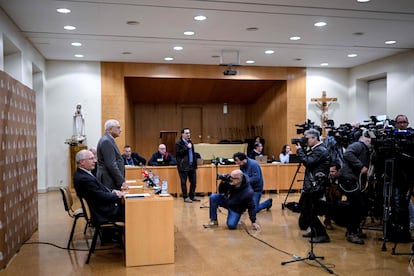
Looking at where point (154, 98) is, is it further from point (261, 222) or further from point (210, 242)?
point (210, 242)

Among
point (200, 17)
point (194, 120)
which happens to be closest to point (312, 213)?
point (200, 17)

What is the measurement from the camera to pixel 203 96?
12.9 meters

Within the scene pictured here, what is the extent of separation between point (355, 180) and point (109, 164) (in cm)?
311

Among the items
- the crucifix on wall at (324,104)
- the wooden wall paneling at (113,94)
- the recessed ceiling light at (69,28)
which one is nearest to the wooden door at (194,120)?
the wooden wall paneling at (113,94)

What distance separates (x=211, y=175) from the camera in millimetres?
9578

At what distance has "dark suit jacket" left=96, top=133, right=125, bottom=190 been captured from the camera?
16.7ft

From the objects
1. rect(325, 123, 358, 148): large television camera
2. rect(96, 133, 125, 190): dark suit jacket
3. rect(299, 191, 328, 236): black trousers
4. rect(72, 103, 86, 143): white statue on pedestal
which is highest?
rect(72, 103, 86, 143): white statue on pedestal

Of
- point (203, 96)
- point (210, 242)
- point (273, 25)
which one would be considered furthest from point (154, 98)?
point (210, 242)

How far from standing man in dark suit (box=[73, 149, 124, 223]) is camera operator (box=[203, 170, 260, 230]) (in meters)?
1.86

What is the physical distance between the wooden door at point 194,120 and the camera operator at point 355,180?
8.38 m

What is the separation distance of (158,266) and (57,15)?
167 inches

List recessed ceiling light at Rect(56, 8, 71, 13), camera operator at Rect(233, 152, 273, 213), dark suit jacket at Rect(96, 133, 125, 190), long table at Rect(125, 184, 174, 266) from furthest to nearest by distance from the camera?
1. camera operator at Rect(233, 152, 273, 213)
2. recessed ceiling light at Rect(56, 8, 71, 13)
3. dark suit jacket at Rect(96, 133, 125, 190)
4. long table at Rect(125, 184, 174, 266)

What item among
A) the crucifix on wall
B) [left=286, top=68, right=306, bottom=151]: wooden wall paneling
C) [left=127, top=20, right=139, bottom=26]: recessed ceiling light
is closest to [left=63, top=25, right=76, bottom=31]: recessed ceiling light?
[left=127, top=20, right=139, bottom=26]: recessed ceiling light

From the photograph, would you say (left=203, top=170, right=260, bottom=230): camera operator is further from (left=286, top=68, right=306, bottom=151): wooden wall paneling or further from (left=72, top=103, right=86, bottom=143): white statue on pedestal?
(left=286, top=68, right=306, bottom=151): wooden wall paneling
